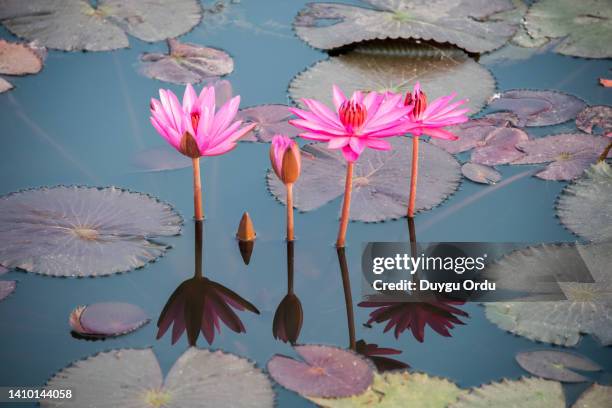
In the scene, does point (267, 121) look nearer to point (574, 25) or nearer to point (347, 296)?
point (347, 296)

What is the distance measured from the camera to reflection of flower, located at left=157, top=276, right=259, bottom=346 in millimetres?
2809

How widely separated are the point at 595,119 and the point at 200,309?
200 centimetres

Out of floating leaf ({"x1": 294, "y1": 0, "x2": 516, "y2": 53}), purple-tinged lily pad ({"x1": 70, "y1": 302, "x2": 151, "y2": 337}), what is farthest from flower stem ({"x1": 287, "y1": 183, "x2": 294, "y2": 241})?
floating leaf ({"x1": 294, "y1": 0, "x2": 516, "y2": 53})

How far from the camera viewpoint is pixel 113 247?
120 inches

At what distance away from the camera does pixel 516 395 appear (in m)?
2.56

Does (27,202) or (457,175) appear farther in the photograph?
(457,175)

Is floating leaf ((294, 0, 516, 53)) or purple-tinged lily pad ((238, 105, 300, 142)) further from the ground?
floating leaf ((294, 0, 516, 53))

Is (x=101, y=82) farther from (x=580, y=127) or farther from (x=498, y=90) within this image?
(x=580, y=127)

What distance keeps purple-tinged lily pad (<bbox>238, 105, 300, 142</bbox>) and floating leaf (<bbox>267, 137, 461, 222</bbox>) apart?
17 cm

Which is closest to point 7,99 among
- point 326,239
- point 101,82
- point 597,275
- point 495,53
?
point 101,82

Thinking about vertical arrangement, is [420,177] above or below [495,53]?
below

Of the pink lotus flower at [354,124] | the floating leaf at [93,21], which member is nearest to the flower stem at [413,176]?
the pink lotus flower at [354,124]

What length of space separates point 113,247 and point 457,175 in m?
1.37

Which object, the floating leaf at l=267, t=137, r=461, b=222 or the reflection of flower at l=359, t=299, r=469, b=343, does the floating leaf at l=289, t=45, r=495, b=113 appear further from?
the reflection of flower at l=359, t=299, r=469, b=343
